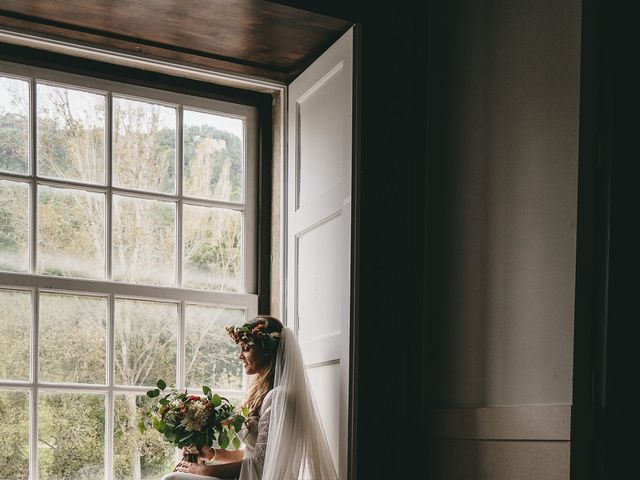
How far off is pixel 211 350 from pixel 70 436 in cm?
71

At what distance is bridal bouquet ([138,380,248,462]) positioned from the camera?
10.9ft

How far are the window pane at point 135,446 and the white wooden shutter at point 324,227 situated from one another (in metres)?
0.73

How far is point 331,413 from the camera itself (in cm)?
334

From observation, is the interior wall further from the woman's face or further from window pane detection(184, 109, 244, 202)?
window pane detection(184, 109, 244, 202)

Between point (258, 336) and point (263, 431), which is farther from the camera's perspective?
point (258, 336)

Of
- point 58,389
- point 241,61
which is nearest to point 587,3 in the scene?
point 241,61

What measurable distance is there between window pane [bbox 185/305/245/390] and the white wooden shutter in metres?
0.34

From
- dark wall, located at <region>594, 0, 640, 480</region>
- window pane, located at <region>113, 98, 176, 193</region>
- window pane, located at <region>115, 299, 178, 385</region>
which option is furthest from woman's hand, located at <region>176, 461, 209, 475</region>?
dark wall, located at <region>594, 0, 640, 480</region>

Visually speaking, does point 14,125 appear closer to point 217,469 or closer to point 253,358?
point 253,358

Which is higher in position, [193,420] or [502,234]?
[502,234]

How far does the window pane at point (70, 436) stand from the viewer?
3475mm

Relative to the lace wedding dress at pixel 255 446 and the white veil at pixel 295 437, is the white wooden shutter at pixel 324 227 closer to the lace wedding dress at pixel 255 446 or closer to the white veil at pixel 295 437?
the white veil at pixel 295 437

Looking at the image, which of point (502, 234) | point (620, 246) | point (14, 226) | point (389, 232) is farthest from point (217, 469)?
point (620, 246)

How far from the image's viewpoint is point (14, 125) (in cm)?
361
